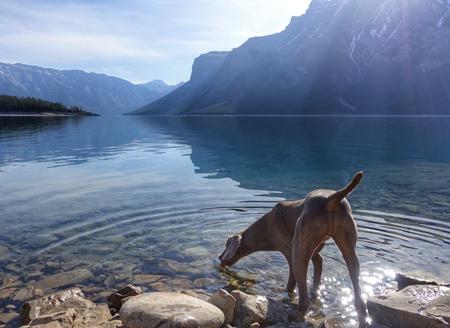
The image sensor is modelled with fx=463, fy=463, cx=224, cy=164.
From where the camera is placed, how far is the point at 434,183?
2884 cm

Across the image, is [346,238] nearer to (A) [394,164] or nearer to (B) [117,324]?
(B) [117,324]

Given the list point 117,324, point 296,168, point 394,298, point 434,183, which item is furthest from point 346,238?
point 296,168

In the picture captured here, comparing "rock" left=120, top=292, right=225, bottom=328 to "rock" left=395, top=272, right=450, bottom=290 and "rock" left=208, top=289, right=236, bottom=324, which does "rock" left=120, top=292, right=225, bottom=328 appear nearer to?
"rock" left=208, top=289, right=236, bottom=324

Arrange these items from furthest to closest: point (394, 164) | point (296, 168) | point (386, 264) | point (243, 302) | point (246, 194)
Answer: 1. point (394, 164)
2. point (296, 168)
3. point (246, 194)
4. point (386, 264)
5. point (243, 302)

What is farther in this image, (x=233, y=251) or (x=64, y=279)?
(x=233, y=251)

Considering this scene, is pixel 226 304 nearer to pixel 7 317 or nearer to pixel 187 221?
pixel 7 317

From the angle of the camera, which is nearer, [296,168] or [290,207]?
[290,207]

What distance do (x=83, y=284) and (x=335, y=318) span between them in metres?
6.84

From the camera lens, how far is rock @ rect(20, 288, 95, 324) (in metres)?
10.3

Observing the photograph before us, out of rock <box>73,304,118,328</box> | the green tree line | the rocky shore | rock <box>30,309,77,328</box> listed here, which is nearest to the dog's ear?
the rocky shore

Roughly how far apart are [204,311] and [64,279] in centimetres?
589

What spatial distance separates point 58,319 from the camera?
30.7 feet

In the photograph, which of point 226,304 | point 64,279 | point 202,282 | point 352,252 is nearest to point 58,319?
point 226,304

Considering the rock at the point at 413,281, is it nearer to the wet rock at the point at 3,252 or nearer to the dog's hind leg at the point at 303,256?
the dog's hind leg at the point at 303,256
